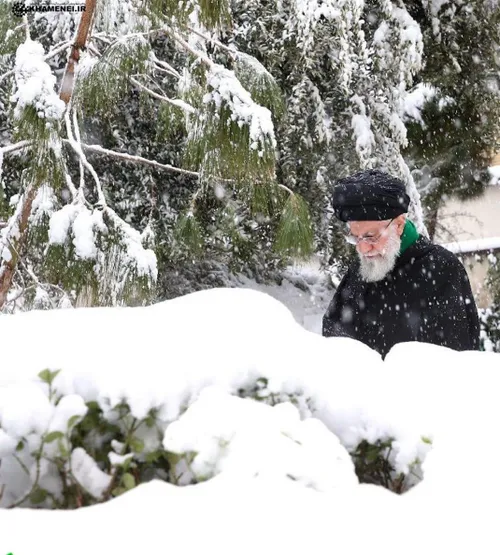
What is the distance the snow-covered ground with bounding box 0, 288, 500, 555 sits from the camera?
758 millimetres

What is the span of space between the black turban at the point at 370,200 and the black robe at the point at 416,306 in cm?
22

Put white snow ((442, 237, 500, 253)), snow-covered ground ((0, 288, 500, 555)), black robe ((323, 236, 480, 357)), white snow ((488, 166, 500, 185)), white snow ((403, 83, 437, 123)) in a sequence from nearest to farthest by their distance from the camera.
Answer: snow-covered ground ((0, 288, 500, 555)), black robe ((323, 236, 480, 357)), white snow ((403, 83, 437, 123)), white snow ((488, 166, 500, 185)), white snow ((442, 237, 500, 253))

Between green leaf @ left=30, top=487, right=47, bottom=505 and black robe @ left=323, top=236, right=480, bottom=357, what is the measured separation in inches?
84.7

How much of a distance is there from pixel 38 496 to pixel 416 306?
7.41ft

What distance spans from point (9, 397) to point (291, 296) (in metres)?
6.91

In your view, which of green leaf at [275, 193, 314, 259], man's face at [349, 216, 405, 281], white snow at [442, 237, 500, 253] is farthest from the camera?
white snow at [442, 237, 500, 253]

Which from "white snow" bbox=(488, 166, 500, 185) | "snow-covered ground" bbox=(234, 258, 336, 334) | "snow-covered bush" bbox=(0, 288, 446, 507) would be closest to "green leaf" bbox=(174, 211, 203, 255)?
"snow-covered ground" bbox=(234, 258, 336, 334)

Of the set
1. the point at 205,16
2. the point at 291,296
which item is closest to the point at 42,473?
the point at 205,16

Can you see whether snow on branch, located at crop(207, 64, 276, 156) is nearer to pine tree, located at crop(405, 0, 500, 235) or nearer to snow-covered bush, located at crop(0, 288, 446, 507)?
snow-covered bush, located at crop(0, 288, 446, 507)

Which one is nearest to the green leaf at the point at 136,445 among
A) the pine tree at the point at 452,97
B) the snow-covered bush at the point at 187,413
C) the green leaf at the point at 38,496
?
the snow-covered bush at the point at 187,413

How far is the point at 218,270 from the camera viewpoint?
6633 millimetres

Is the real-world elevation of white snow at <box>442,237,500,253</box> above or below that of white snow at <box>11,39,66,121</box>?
below

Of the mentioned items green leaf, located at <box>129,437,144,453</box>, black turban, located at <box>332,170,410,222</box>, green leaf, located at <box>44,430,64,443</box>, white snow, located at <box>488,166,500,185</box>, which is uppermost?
green leaf, located at <box>44,430,64,443</box>

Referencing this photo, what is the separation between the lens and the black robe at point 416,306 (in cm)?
279
